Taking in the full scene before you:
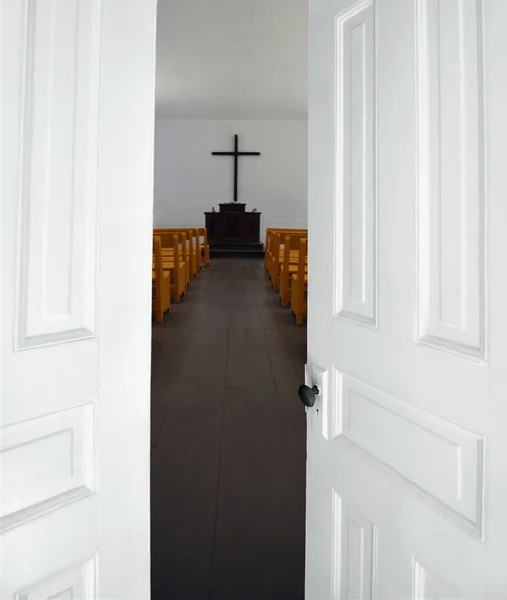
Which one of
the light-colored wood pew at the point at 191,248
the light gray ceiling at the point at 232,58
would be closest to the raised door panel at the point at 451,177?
the light gray ceiling at the point at 232,58

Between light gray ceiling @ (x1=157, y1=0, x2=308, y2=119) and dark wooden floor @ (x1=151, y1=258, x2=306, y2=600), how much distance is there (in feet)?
13.6

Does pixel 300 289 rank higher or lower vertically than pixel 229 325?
higher

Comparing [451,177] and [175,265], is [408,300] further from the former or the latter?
[175,265]

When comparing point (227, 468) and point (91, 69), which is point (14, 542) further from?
point (227, 468)

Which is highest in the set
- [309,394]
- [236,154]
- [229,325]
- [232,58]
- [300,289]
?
[232,58]

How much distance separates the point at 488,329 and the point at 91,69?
746 millimetres

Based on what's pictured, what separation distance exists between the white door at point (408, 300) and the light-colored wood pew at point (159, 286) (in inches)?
162

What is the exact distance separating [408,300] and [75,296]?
549mm

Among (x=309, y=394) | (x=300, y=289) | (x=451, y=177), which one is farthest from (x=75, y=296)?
(x=300, y=289)

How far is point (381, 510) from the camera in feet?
3.26

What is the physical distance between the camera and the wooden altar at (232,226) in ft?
39.0

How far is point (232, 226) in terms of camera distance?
11906 millimetres

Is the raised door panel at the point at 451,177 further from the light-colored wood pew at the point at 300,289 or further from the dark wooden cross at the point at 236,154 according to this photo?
the dark wooden cross at the point at 236,154

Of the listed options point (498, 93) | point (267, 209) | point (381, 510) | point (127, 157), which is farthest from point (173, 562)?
point (267, 209)
